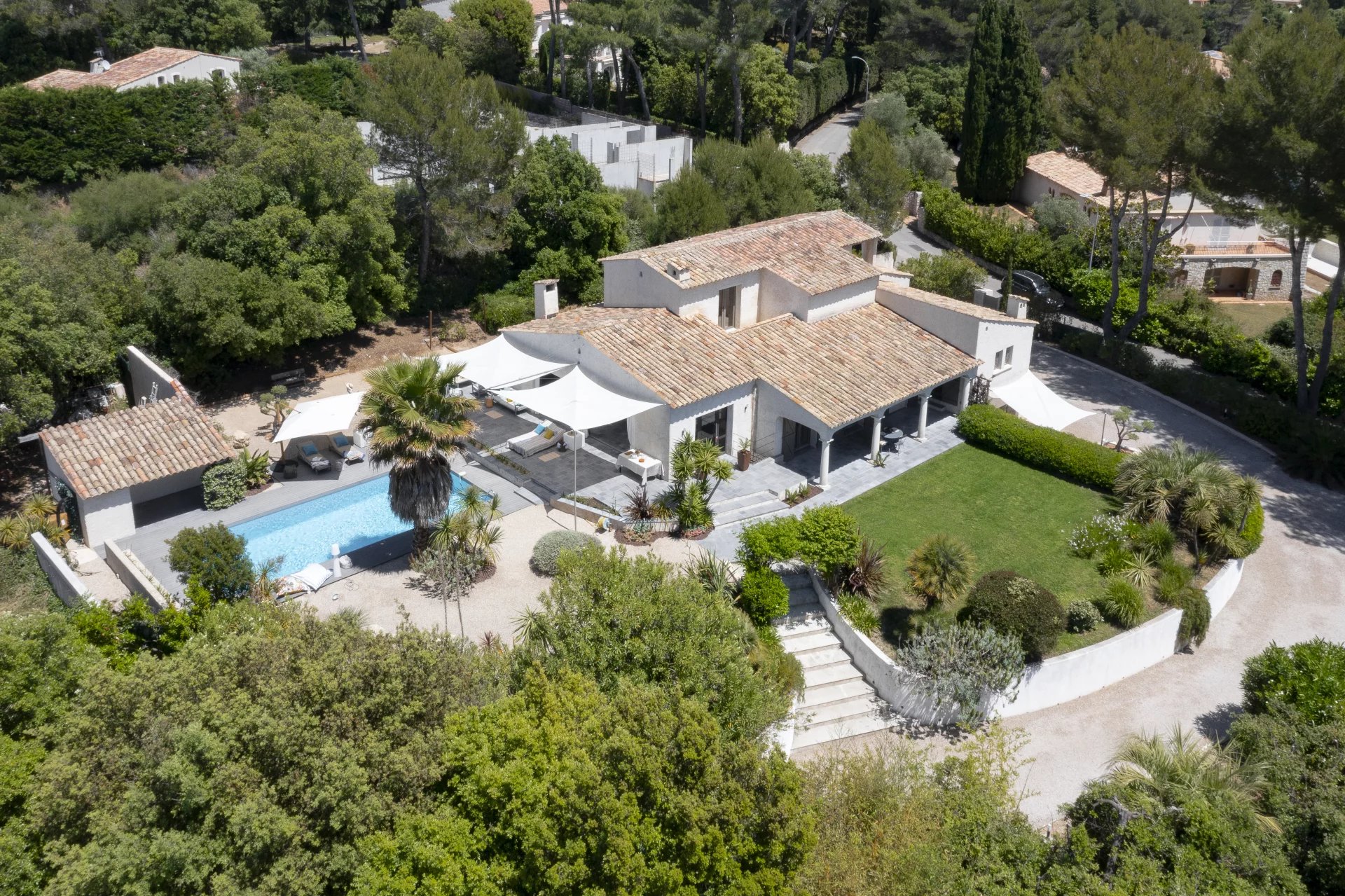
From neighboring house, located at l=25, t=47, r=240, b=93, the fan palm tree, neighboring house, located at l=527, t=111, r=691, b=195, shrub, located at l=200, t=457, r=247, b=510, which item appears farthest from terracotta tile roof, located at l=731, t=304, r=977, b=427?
neighboring house, located at l=25, t=47, r=240, b=93

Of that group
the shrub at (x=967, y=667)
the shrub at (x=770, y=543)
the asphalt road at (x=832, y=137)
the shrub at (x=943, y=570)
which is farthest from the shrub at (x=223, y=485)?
the asphalt road at (x=832, y=137)

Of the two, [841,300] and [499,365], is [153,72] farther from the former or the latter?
[841,300]

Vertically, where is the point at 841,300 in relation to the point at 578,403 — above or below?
above

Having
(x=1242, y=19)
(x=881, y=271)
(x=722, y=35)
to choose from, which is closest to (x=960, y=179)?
(x=722, y=35)

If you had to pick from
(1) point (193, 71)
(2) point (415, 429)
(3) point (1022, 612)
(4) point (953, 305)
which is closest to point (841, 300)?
(4) point (953, 305)

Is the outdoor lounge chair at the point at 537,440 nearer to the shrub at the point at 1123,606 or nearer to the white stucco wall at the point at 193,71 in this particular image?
the shrub at the point at 1123,606
